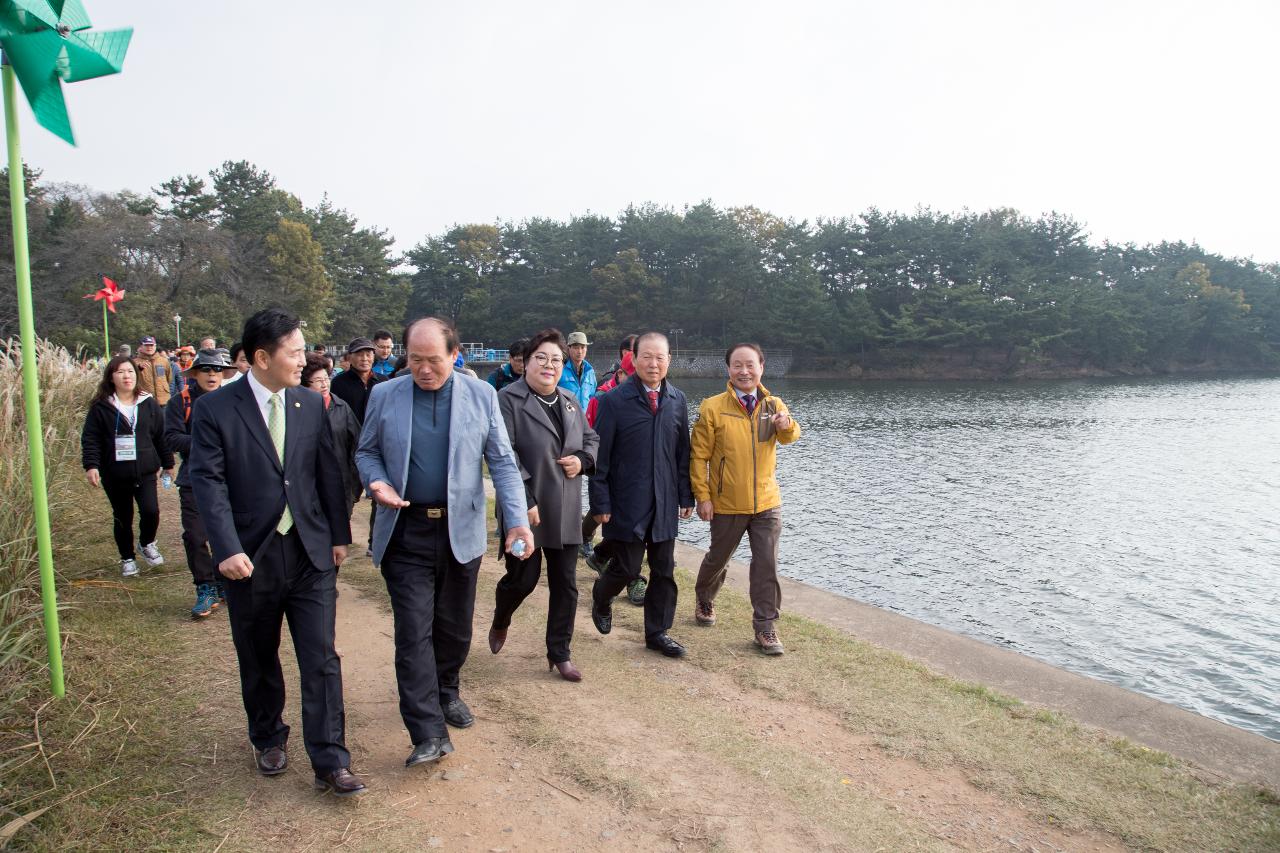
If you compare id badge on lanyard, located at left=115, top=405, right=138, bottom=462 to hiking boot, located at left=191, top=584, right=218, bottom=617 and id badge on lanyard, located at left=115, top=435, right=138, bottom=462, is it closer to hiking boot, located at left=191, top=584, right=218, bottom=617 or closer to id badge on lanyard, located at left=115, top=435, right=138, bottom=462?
id badge on lanyard, located at left=115, top=435, right=138, bottom=462

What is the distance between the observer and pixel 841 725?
4156mm

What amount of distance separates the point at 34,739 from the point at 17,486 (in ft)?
7.10

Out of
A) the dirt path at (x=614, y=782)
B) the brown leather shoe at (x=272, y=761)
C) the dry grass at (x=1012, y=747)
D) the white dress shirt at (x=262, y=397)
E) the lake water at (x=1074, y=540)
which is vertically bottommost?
the lake water at (x=1074, y=540)

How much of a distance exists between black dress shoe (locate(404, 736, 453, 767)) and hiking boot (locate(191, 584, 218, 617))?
2685mm

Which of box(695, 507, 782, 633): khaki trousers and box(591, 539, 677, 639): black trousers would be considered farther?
box(695, 507, 782, 633): khaki trousers

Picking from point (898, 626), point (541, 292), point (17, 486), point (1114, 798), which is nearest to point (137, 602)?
point (17, 486)

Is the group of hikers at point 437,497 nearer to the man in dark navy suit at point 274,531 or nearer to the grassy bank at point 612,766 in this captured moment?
the man in dark navy suit at point 274,531

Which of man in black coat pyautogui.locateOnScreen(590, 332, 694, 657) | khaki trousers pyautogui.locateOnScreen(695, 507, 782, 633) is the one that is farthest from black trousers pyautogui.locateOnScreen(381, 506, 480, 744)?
khaki trousers pyautogui.locateOnScreen(695, 507, 782, 633)

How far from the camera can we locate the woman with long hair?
5.92 m

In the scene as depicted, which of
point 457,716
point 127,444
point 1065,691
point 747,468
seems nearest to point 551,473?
point 457,716

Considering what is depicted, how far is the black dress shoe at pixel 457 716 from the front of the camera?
387 centimetres

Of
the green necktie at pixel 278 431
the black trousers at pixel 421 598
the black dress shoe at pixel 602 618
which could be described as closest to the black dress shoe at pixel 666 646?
the black dress shoe at pixel 602 618

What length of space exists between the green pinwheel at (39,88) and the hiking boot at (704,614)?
3.65 m

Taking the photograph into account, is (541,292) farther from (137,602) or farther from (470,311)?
(137,602)
